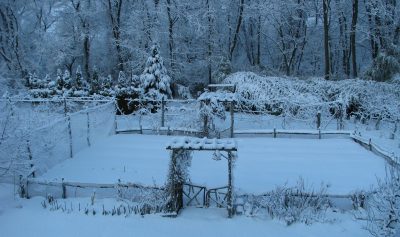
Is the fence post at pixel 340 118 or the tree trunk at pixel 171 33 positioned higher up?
the tree trunk at pixel 171 33

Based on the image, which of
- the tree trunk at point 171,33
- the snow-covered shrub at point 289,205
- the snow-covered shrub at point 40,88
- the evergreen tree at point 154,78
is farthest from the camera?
the tree trunk at point 171,33

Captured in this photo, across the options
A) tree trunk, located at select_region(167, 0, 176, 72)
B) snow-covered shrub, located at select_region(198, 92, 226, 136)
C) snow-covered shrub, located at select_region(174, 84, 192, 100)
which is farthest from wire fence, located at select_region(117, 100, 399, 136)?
tree trunk, located at select_region(167, 0, 176, 72)

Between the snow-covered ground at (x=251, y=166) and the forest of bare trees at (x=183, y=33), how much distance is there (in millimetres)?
11982

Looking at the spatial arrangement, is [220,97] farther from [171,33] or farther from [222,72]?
[171,33]

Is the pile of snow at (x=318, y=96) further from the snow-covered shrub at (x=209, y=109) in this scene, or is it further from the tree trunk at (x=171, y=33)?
the tree trunk at (x=171, y=33)

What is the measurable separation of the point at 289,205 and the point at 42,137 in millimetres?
6746

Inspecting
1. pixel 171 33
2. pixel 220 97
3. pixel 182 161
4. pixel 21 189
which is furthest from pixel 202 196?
pixel 171 33

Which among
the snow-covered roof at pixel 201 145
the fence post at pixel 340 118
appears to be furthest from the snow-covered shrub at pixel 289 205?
the fence post at pixel 340 118

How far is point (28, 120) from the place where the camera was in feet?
37.5

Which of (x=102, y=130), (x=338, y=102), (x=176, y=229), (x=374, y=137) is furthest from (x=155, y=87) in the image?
(x=176, y=229)

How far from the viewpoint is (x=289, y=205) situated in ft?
26.4

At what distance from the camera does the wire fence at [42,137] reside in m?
8.93

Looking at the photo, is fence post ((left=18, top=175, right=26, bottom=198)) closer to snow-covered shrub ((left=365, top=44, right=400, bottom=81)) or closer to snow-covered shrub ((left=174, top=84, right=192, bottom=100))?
snow-covered shrub ((left=174, top=84, right=192, bottom=100))

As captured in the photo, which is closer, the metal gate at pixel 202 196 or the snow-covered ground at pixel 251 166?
the metal gate at pixel 202 196
